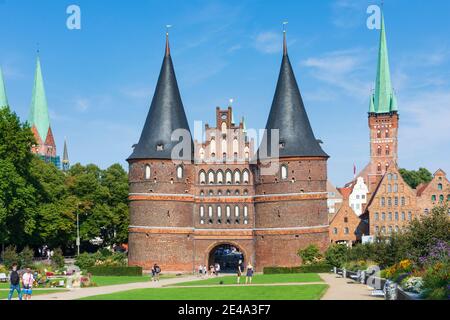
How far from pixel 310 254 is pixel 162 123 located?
1737 centimetres

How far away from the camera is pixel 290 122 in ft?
216

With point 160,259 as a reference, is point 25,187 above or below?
above

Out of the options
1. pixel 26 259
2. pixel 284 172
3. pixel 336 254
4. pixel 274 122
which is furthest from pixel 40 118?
pixel 336 254

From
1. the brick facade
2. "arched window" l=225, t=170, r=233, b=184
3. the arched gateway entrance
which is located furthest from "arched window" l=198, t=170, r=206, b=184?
the arched gateway entrance

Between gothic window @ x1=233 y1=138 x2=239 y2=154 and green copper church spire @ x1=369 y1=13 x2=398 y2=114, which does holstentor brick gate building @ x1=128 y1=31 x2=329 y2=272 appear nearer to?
gothic window @ x1=233 y1=138 x2=239 y2=154

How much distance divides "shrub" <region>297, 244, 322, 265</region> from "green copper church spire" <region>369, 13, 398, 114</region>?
76.3m

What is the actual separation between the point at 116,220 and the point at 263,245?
20.2m

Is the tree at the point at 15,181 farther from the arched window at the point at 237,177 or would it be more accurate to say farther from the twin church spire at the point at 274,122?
the arched window at the point at 237,177

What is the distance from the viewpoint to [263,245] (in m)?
66.1

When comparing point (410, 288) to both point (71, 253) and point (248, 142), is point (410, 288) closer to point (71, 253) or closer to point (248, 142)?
point (248, 142)

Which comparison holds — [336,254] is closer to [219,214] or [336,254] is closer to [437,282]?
[219,214]

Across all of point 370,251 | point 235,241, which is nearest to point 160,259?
point 235,241

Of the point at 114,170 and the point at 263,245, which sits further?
the point at 114,170
